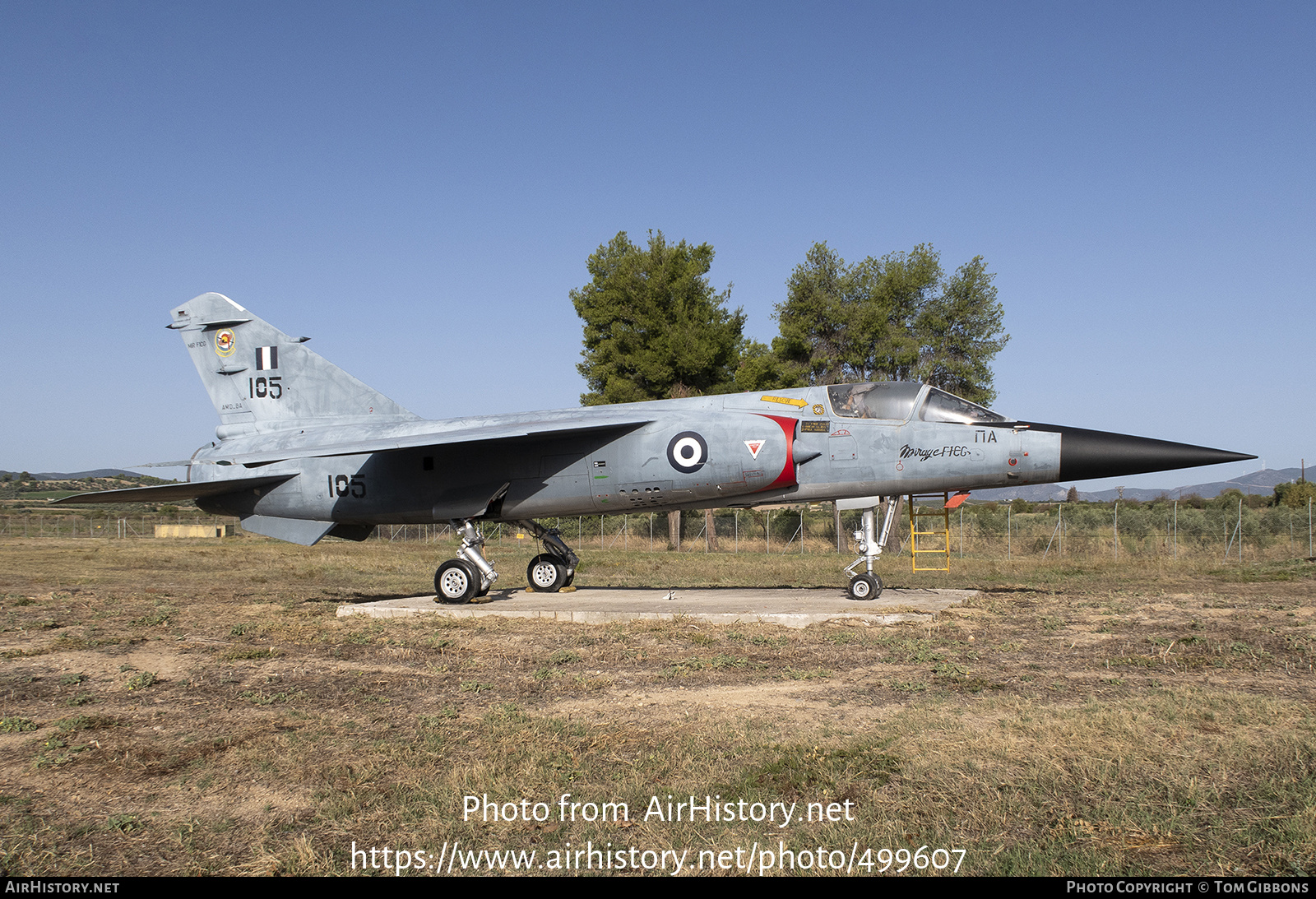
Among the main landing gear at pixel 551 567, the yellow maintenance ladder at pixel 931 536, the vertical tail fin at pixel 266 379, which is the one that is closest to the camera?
the yellow maintenance ladder at pixel 931 536

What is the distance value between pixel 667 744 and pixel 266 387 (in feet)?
37.8

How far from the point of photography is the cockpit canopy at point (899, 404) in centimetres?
1177

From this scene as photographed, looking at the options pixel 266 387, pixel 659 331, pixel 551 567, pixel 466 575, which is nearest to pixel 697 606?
pixel 551 567

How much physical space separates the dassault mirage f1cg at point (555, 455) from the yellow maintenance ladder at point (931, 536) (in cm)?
45

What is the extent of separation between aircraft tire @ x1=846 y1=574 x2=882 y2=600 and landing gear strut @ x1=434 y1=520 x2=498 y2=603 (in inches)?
216

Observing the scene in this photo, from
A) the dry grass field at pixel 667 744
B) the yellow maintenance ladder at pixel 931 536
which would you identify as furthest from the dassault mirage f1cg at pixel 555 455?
the dry grass field at pixel 667 744

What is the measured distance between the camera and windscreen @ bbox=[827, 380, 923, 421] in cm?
1189

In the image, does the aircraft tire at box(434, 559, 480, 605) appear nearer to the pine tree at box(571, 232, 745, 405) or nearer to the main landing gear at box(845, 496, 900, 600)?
the main landing gear at box(845, 496, 900, 600)

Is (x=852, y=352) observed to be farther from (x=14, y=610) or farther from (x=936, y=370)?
(x=14, y=610)

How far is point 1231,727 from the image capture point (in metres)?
5.44

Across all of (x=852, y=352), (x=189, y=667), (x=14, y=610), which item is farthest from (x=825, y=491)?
(x=852, y=352)

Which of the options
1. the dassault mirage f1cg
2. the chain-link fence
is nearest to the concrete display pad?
the dassault mirage f1cg

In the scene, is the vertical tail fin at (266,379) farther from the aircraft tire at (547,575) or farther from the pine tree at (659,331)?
the pine tree at (659,331)
